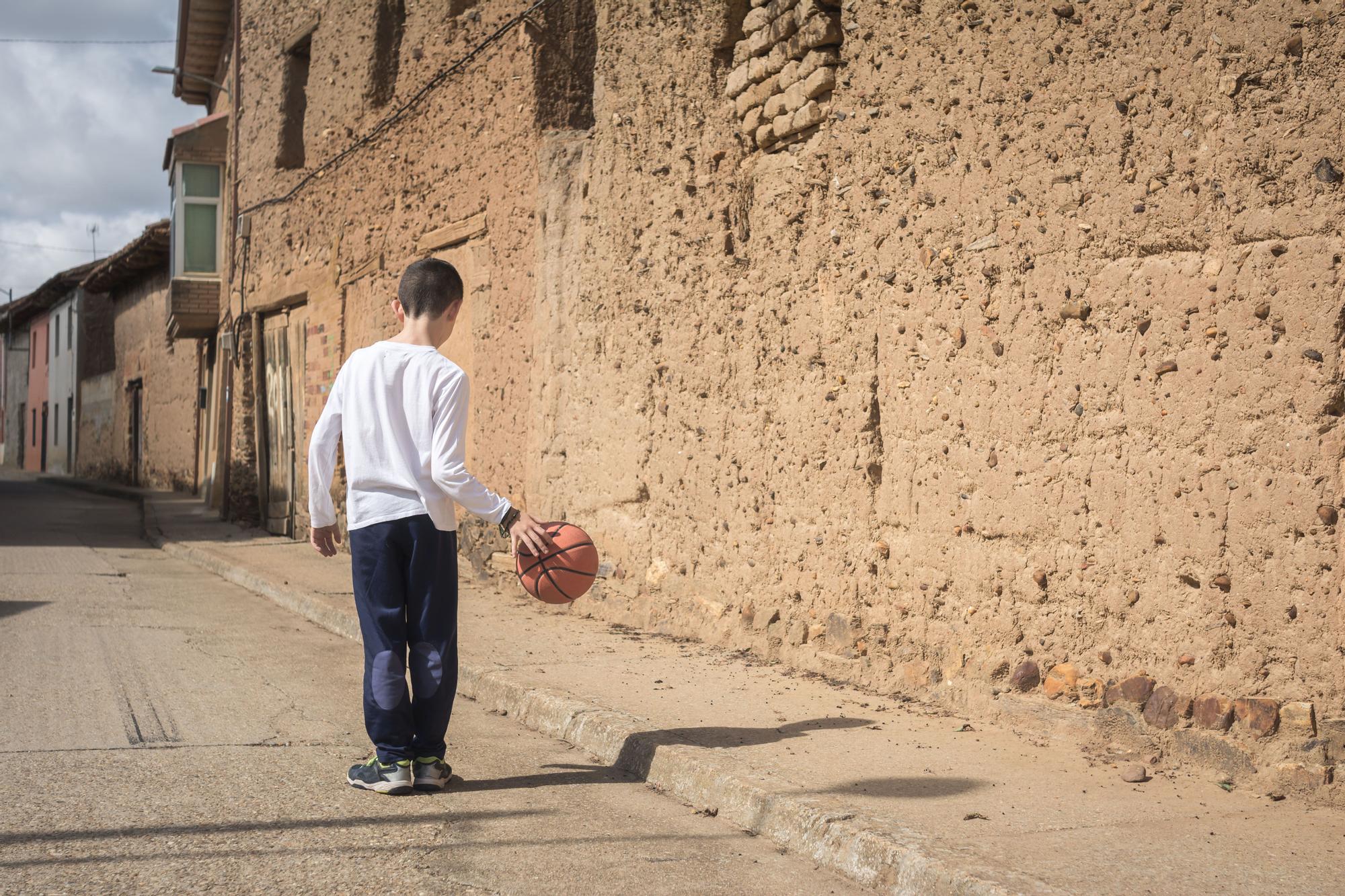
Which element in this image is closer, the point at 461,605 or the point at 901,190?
the point at 901,190

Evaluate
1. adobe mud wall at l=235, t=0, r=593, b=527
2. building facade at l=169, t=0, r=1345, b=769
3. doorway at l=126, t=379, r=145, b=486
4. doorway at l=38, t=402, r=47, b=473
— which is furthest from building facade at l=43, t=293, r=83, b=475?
building facade at l=169, t=0, r=1345, b=769

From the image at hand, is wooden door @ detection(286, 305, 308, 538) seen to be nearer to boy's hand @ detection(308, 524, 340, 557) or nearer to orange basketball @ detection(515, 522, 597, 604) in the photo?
boy's hand @ detection(308, 524, 340, 557)

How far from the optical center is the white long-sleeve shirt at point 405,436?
4.05 metres

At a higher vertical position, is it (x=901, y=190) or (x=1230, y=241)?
(x=901, y=190)

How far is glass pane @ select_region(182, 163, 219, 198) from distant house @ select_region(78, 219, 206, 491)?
2890 millimetres

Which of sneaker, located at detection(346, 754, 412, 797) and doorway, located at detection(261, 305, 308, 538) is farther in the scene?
doorway, located at detection(261, 305, 308, 538)

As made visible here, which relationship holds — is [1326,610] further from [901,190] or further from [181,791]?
[181,791]

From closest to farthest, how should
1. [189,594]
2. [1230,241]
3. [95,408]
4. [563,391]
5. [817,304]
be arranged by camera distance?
1. [1230,241]
2. [817,304]
3. [563,391]
4. [189,594]
5. [95,408]

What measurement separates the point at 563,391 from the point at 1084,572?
4304mm

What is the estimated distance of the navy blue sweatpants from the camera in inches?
160

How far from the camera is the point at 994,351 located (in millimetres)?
4875

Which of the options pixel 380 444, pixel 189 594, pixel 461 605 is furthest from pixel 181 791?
pixel 189 594

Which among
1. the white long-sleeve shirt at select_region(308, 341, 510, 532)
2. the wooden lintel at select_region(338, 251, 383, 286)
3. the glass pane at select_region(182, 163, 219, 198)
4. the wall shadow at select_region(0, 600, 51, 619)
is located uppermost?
the glass pane at select_region(182, 163, 219, 198)

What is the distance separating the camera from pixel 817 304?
5.88 meters
